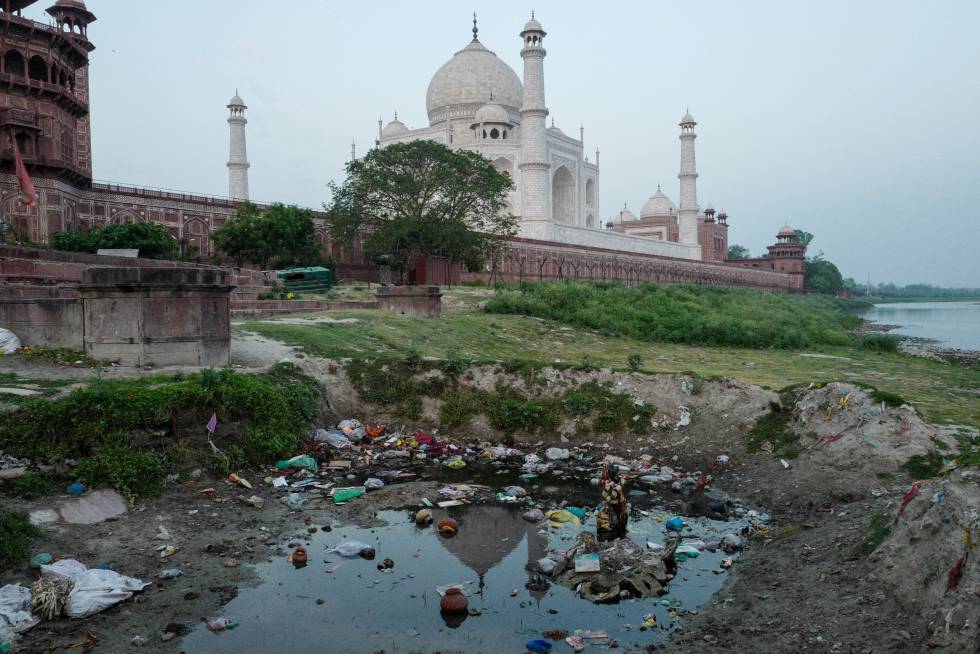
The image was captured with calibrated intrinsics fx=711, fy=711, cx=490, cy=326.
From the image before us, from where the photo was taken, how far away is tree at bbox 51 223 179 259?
22.6m

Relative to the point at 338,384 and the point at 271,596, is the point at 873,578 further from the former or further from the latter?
the point at 338,384

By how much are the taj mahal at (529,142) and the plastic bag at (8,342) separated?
34.5 m

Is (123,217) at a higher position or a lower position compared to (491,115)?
lower

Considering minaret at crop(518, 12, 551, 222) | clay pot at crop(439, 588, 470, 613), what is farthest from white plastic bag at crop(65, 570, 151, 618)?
minaret at crop(518, 12, 551, 222)

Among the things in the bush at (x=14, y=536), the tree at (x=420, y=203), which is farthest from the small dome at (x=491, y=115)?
the bush at (x=14, y=536)

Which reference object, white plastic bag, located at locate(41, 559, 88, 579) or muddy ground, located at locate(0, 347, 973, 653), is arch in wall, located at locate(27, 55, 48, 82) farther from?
white plastic bag, located at locate(41, 559, 88, 579)

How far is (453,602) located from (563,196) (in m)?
53.4

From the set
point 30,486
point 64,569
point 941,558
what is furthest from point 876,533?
point 30,486

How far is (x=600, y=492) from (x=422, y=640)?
3958mm

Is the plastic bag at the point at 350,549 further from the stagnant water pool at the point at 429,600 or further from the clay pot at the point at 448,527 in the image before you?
the clay pot at the point at 448,527

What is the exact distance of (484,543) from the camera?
6965 mm

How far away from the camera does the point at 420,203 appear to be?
3025 centimetres

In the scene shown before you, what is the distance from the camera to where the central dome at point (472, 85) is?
174 feet

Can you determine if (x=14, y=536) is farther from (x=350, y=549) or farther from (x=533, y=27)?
(x=533, y=27)
